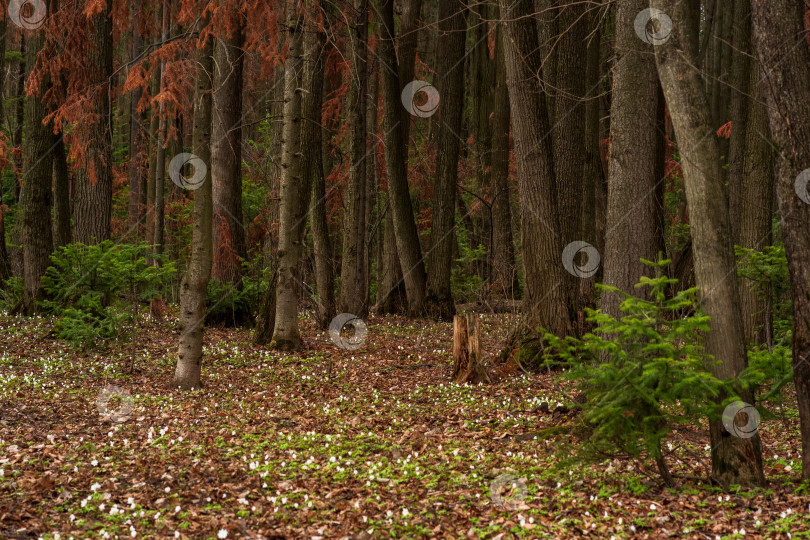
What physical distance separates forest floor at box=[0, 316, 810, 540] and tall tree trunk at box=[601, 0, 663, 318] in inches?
66.0

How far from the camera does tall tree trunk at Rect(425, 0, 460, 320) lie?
48.3 feet

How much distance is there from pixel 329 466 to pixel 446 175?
10.1 m

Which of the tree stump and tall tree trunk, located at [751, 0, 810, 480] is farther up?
tall tree trunk, located at [751, 0, 810, 480]

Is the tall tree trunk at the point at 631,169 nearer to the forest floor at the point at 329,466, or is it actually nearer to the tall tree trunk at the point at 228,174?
the forest floor at the point at 329,466

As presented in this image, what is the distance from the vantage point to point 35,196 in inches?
489

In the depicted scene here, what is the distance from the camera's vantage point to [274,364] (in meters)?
9.62

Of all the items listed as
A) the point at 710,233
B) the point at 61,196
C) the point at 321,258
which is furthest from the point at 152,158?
the point at 710,233

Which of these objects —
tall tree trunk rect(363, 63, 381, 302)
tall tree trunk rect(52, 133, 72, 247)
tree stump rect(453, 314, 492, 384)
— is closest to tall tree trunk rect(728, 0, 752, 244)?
tree stump rect(453, 314, 492, 384)

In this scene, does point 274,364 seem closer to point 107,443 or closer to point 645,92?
point 107,443

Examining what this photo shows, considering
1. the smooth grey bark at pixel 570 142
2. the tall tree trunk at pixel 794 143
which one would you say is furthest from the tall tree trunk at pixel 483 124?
the tall tree trunk at pixel 794 143

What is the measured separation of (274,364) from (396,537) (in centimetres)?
543

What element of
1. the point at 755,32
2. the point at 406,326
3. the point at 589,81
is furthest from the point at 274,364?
the point at 589,81

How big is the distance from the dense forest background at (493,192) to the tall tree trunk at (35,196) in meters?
0.04

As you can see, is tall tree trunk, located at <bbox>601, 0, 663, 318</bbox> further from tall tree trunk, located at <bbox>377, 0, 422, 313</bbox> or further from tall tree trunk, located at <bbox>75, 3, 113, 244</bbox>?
tall tree trunk, located at <bbox>75, 3, 113, 244</bbox>
